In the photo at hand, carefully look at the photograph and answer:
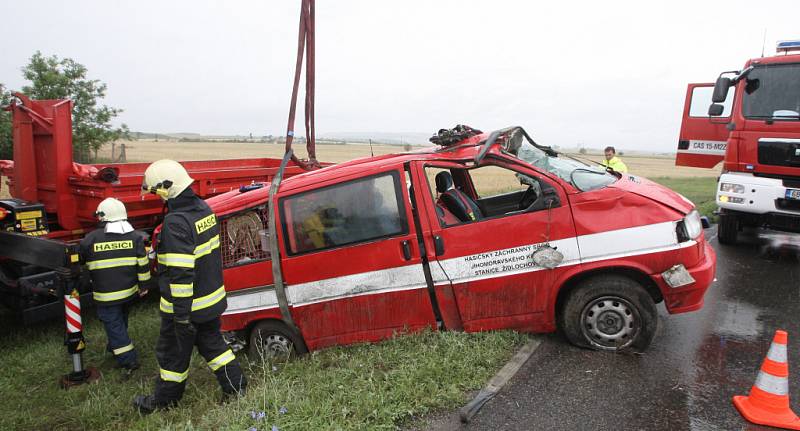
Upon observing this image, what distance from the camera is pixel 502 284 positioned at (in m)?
4.14

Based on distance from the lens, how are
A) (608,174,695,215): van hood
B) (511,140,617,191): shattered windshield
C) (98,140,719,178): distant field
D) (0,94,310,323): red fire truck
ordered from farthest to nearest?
(98,140,719,178): distant field
(0,94,310,323): red fire truck
(511,140,617,191): shattered windshield
(608,174,695,215): van hood

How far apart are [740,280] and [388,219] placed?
475 centimetres

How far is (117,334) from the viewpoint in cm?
510

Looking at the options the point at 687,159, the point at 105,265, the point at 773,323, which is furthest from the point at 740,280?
the point at 105,265

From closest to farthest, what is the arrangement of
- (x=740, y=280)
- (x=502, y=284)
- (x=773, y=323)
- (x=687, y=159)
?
(x=502, y=284), (x=773, y=323), (x=740, y=280), (x=687, y=159)

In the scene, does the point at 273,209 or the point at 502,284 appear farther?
the point at 273,209

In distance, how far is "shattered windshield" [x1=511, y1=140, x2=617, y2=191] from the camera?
4180mm

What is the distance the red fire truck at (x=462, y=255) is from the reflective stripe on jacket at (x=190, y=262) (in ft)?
Result: 2.09

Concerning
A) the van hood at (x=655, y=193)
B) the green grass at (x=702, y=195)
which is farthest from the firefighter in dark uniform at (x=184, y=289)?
the green grass at (x=702, y=195)

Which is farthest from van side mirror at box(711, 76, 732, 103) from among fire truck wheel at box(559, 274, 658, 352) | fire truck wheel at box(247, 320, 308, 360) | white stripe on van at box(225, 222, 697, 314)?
fire truck wheel at box(247, 320, 308, 360)

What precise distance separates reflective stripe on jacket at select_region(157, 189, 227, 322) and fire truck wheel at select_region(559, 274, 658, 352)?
2706 millimetres

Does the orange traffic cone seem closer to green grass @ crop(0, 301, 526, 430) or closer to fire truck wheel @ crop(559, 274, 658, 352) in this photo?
fire truck wheel @ crop(559, 274, 658, 352)

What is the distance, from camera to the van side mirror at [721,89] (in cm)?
759

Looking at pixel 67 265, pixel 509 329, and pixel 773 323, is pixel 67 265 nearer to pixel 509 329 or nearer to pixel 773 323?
pixel 509 329
